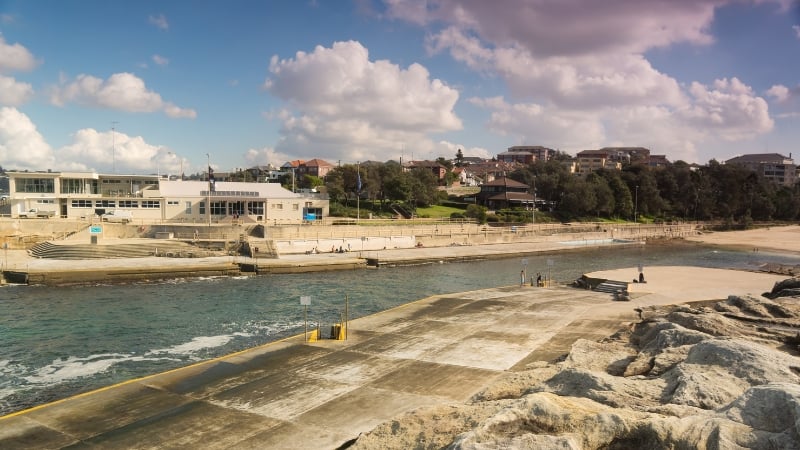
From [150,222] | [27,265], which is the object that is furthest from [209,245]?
[27,265]

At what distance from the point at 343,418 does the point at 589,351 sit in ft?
26.1

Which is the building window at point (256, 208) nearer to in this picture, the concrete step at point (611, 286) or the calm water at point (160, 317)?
the calm water at point (160, 317)

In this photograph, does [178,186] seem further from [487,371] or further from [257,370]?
[487,371]

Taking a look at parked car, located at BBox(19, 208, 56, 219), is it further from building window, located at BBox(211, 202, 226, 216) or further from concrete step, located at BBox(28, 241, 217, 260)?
building window, located at BBox(211, 202, 226, 216)

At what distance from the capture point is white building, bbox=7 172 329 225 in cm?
6081

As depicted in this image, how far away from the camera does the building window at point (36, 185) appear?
61.1 m

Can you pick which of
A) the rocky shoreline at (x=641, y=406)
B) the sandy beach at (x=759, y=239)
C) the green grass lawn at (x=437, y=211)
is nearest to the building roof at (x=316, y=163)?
the green grass lawn at (x=437, y=211)

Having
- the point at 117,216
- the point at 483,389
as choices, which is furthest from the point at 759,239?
the point at 117,216

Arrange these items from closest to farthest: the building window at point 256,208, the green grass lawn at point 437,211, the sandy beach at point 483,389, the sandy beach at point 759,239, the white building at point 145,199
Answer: the sandy beach at point 483,389 < the white building at point 145,199 < the building window at point 256,208 < the sandy beach at point 759,239 < the green grass lawn at point 437,211

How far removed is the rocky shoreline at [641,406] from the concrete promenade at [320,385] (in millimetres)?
4244

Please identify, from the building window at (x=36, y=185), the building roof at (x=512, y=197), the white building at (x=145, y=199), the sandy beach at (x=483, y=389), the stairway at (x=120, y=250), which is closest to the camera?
the sandy beach at (x=483, y=389)

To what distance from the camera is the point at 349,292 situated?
38.6m

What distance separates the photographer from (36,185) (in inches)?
2432

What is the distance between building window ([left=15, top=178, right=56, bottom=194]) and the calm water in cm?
3016
